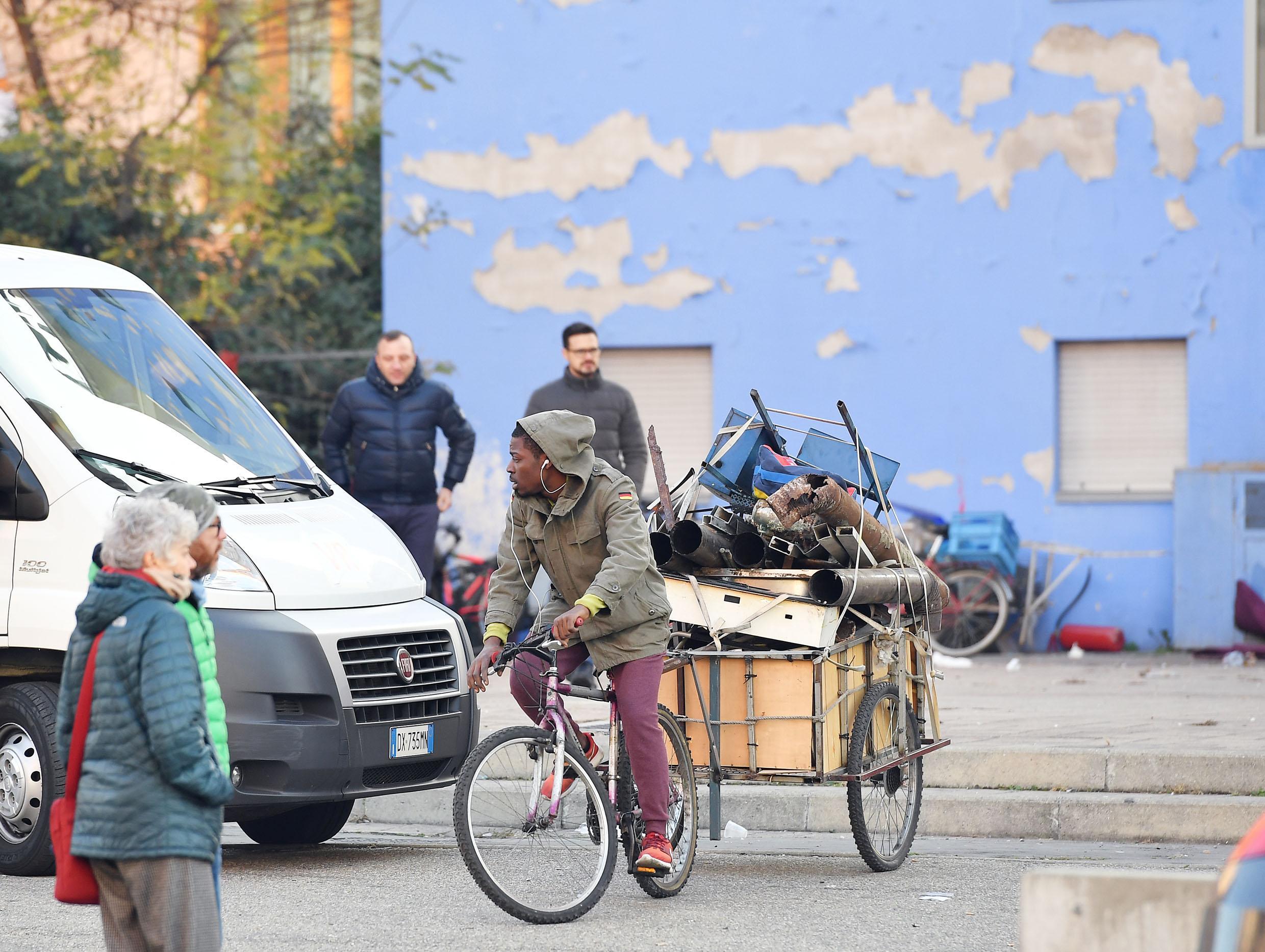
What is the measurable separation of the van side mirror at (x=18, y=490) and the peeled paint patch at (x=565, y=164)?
28.8 ft

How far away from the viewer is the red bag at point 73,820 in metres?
4.12

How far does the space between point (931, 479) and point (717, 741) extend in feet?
27.1

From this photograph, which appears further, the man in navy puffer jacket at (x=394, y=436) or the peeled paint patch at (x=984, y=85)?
the peeled paint patch at (x=984, y=85)

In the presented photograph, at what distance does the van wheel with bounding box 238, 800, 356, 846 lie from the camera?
7957 millimetres

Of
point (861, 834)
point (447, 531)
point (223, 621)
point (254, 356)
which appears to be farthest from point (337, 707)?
point (254, 356)

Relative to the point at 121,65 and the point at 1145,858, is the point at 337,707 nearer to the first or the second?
the point at 1145,858

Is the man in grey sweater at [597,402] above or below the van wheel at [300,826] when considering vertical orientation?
above

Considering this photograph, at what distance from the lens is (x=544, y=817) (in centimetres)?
618

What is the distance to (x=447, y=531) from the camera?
15.3 m

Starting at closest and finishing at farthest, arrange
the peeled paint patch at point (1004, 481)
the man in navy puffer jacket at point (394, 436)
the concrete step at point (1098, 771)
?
the concrete step at point (1098, 771) → the man in navy puffer jacket at point (394, 436) → the peeled paint patch at point (1004, 481)

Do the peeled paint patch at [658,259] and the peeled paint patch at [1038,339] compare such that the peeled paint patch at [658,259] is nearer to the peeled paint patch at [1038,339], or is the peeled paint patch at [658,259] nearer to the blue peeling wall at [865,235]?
the blue peeling wall at [865,235]

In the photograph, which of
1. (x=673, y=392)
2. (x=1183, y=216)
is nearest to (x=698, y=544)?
(x=673, y=392)

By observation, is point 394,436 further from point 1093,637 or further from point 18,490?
point 1093,637

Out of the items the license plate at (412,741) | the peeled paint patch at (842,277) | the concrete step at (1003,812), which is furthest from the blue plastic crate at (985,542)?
the license plate at (412,741)
